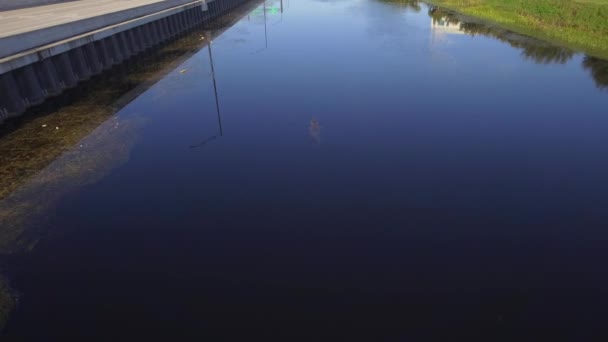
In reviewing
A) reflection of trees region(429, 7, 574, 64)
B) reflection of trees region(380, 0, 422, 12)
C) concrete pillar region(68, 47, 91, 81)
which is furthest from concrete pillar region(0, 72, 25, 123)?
reflection of trees region(380, 0, 422, 12)

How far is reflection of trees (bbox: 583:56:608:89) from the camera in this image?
2129cm

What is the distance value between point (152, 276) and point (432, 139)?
11.5 meters

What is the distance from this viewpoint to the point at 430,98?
19.1m

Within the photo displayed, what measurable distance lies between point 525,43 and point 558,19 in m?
7.16

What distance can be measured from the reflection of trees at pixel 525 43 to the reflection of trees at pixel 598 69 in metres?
1.27

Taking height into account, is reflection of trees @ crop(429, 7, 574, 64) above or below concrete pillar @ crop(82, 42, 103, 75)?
below

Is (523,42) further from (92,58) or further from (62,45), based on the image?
(62,45)

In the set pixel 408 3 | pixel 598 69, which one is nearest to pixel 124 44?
pixel 598 69

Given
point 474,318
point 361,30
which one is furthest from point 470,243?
point 361,30

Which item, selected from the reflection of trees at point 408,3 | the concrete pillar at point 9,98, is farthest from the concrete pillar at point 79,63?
the reflection of trees at point 408,3

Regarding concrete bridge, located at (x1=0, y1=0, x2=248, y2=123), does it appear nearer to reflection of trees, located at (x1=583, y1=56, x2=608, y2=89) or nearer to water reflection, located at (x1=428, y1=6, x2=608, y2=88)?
water reflection, located at (x1=428, y1=6, x2=608, y2=88)

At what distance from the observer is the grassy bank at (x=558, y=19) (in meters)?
28.3

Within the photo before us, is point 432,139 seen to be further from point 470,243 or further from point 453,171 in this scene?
point 470,243

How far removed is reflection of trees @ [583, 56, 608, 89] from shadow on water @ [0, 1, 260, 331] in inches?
990
